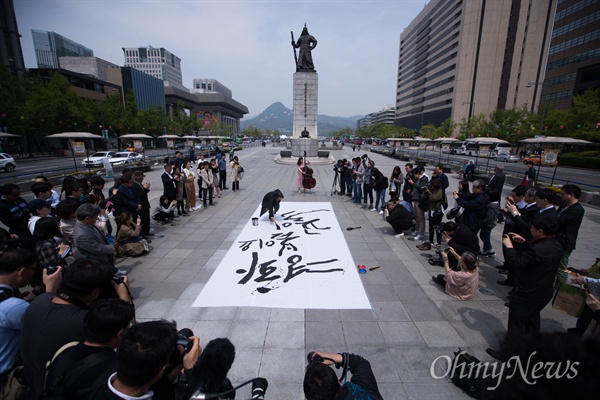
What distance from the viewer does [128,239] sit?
6836mm

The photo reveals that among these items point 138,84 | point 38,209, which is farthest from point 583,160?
point 138,84

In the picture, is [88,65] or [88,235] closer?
[88,235]

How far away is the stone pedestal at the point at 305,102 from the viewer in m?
28.3

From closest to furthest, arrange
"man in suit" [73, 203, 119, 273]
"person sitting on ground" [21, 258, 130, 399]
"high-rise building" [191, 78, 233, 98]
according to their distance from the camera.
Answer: "person sitting on ground" [21, 258, 130, 399] → "man in suit" [73, 203, 119, 273] → "high-rise building" [191, 78, 233, 98]

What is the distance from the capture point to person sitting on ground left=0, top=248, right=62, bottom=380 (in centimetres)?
235

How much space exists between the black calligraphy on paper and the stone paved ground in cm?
72

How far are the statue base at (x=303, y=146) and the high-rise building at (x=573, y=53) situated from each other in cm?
3376

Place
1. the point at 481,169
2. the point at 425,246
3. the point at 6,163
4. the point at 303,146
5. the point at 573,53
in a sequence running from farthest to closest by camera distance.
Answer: the point at 573,53 → the point at 303,146 → the point at 481,169 → the point at 6,163 → the point at 425,246

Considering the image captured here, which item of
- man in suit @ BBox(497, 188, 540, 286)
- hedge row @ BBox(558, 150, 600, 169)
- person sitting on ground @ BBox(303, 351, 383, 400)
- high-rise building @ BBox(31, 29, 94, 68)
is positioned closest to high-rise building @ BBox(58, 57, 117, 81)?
high-rise building @ BBox(31, 29, 94, 68)

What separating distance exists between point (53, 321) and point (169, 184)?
7680 mm

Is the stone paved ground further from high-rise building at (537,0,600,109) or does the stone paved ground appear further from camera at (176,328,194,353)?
high-rise building at (537,0,600,109)

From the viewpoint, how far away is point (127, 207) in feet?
22.7

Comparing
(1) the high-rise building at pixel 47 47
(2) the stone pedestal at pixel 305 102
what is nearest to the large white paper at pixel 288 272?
(2) the stone pedestal at pixel 305 102

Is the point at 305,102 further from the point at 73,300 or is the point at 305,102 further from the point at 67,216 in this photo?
the point at 73,300
